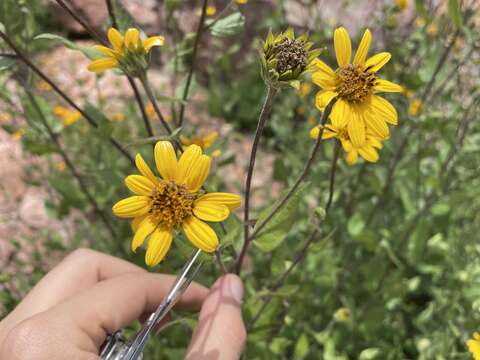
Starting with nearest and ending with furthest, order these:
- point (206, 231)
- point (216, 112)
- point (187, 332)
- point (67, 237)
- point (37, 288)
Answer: point (206, 231), point (37, 288), point (187, 332), point (67, 237), point (216, 112)

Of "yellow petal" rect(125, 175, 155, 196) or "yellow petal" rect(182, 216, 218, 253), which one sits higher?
"yellow petal" rect(125, 175, 155, 196)

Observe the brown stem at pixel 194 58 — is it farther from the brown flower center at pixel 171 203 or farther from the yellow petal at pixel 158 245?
the yellow petal at pixel 158 245

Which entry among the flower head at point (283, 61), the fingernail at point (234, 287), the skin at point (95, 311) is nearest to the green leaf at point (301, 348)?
the skin at point (95, 311)

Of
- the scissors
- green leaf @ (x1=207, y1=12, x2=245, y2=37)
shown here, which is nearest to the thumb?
the scissors

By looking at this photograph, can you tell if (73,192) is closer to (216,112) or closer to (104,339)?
(104,339)

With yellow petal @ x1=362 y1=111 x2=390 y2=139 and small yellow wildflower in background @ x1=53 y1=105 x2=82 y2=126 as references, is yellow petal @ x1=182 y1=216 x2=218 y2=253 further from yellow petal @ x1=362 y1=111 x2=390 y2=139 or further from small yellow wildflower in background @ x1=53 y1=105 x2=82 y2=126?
small yellow wildflower in background @ x1=53 y1=105 x2=82 y2=126

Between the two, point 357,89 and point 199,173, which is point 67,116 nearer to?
point 199,173

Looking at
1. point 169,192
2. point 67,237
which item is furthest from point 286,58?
point 67,237
